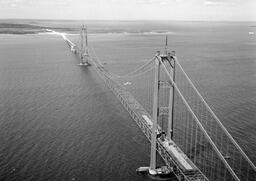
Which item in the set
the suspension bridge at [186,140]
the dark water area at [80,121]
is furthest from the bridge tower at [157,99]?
the dark water area at [80,121]

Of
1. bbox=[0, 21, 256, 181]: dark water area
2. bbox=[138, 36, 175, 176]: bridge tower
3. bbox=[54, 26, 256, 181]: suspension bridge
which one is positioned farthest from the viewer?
bbox=[0, 21, 256, 181]: dark water area

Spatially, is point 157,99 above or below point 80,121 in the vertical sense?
above

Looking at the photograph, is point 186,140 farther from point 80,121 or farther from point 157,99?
point 80,121

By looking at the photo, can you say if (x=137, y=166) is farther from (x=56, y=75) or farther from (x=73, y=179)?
(x=56, y=75)

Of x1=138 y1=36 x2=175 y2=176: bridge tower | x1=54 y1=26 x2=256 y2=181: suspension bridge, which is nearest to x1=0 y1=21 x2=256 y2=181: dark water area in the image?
x1=138 y1=36 x2=175 y2=176: bridge tower

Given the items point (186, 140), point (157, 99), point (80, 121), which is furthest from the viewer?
point (80, 121)

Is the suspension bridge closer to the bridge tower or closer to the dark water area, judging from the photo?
the bridge tower

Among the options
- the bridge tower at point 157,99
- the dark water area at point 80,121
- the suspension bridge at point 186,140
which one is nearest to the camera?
the suspension bridge at point 186,140

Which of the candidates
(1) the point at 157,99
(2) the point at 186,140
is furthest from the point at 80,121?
(1) the point at 157,99

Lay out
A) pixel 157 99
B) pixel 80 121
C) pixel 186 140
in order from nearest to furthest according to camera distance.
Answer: pixel 157 99 < pixel 186 140 < pixel 80 121

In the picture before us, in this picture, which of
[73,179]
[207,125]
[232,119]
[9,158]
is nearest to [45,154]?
[9,158]

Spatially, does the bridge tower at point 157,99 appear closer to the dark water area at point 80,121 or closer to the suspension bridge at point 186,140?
the suspension bridge at point 186,140
